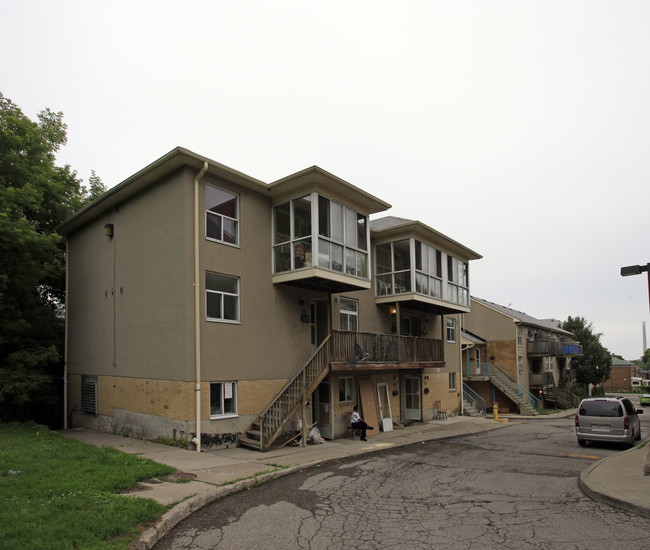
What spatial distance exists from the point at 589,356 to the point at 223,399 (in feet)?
166

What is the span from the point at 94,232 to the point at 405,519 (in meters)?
15.7

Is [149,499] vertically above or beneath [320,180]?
beneath

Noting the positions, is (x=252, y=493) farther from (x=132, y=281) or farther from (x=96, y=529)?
(x=132, y=281)

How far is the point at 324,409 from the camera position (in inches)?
665

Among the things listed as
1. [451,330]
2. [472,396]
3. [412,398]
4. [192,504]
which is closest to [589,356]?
[472,396]

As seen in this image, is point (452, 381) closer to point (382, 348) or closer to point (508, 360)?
point (382, 348)

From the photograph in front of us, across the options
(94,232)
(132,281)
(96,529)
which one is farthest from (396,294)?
(96,529)

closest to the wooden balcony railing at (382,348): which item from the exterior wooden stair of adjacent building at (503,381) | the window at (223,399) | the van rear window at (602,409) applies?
the window at (223,399)

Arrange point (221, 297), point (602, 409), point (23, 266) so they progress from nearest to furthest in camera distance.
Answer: point (221, 297) → point (602, 409) → point (23, 266)

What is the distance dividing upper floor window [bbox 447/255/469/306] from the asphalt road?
1166 cm

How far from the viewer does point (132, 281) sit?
51.6 ft

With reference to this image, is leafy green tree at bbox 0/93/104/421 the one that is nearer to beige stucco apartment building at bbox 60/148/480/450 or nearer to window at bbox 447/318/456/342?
beige stucco apartment building at bbox 60/148/480/450

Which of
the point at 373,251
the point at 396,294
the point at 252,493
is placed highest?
the point at 373,251

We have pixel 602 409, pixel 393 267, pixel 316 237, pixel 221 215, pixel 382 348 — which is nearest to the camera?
pixel 221 215
